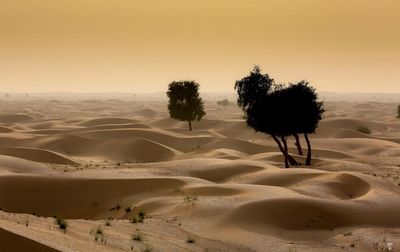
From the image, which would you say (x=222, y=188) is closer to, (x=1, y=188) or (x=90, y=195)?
(x=90, y=195)

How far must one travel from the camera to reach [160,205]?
19.4 metres

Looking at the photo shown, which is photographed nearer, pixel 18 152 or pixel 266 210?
pixel 266 210

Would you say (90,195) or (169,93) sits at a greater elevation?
(169,93)

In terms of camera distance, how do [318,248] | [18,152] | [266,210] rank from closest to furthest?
[318,248], [266,210], [18,152]

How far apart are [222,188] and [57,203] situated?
778 centimetres

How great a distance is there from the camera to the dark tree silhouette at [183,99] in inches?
2207

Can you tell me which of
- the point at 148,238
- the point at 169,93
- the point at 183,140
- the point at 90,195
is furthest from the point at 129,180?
the point at 169,93

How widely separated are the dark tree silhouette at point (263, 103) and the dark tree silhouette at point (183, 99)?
74.9ft

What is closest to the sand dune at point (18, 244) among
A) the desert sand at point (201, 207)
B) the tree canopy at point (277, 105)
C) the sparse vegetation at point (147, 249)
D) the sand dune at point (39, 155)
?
the desert sand at point (201, 207)

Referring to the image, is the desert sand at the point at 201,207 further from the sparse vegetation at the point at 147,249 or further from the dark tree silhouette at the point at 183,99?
the dark tree silhouette at the point at 183,99

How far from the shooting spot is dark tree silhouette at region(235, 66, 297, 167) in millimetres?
31812

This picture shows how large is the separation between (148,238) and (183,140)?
1551 inches

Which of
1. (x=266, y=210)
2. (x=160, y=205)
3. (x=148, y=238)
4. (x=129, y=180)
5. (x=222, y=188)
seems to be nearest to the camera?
(x=148, y=238)

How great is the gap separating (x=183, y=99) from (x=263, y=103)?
25.2 m
